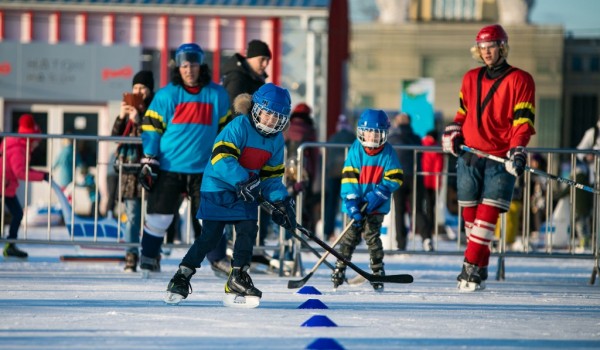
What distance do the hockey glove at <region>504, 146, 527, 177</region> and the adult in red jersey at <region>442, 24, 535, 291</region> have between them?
3cm

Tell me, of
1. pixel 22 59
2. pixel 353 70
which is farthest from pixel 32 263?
pixel 353 70

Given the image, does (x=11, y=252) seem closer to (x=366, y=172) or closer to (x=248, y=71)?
(x=248, y=71)

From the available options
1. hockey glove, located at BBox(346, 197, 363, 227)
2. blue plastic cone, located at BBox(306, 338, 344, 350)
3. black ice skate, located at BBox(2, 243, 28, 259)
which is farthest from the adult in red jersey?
black ice skate, located at BBox(2, 243, 28, 259)

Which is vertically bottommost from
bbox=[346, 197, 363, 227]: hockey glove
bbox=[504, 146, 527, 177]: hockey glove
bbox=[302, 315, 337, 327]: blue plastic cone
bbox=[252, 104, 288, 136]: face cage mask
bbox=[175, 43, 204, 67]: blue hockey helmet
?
bbox=[302, 315, 337, 327]: blue plastic cone

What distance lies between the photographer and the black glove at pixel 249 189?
7.52m

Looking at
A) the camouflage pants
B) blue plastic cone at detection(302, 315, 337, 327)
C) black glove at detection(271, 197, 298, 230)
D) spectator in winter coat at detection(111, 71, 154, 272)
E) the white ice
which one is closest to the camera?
the white ice

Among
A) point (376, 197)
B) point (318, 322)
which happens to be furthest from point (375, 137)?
point (318, 322)

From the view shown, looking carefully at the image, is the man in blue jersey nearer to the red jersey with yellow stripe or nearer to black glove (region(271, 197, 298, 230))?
black glove (region(271, 197, 298, 230))

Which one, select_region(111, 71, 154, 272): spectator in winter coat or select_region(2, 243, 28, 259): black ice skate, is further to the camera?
select_region(2, 243, 28, 259): black ice skate

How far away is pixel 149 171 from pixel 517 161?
272 centimetres

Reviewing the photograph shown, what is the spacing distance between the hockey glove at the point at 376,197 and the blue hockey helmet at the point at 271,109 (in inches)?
67.1

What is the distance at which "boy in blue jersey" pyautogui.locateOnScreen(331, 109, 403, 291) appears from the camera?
30.3 ft

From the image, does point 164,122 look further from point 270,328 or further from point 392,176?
point 270,328

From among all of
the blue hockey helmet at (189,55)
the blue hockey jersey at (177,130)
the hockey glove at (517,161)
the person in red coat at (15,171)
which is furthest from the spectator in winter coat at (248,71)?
the hockey glove at (517,161)
